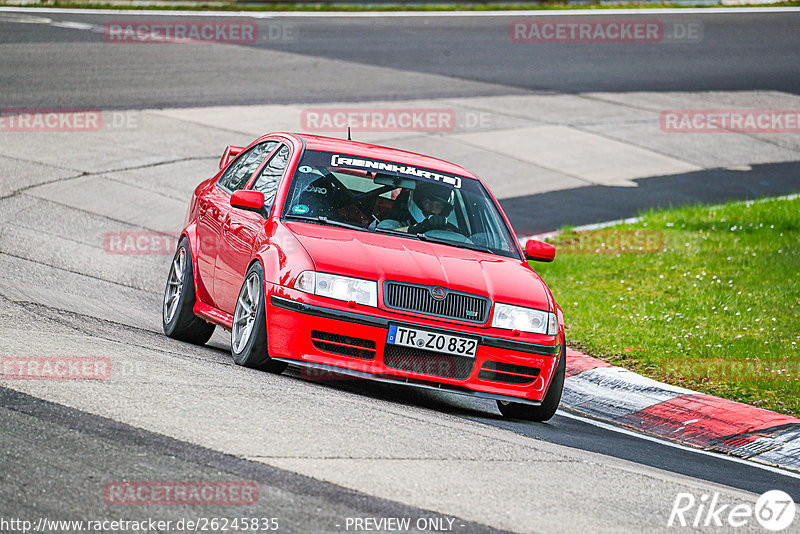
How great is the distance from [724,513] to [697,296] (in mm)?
6056

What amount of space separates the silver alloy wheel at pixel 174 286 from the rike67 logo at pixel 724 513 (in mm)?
4550

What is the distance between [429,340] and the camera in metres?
7.16

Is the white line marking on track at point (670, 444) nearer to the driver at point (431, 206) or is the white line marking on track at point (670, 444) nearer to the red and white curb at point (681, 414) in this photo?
the red and white curb at point (681, 414)

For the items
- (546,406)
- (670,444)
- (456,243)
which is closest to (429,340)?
(546,406)

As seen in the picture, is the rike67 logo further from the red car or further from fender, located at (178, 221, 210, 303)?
fender, located at (178, 221, 210, 303)

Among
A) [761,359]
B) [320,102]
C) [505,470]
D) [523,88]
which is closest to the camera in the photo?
[505,470]

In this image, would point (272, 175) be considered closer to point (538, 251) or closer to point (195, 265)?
point (195, 265)

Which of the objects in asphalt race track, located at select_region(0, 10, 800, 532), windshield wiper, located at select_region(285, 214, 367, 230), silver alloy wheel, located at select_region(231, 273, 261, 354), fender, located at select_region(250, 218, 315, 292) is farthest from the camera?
windshield wiper, located at select_region(285, 214, 367, 230)

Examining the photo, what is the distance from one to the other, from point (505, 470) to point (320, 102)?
50.4ft

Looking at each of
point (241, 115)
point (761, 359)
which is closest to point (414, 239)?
point (761, 359)

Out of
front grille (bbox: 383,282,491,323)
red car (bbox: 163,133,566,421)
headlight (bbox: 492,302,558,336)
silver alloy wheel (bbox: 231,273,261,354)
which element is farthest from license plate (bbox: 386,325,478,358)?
silver alloy wheel (bbox: 231,273,261,354)

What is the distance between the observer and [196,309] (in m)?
8.75

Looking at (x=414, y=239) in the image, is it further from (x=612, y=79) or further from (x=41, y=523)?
(x=612, y=79)

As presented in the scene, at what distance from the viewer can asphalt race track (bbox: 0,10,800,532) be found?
5.24m
